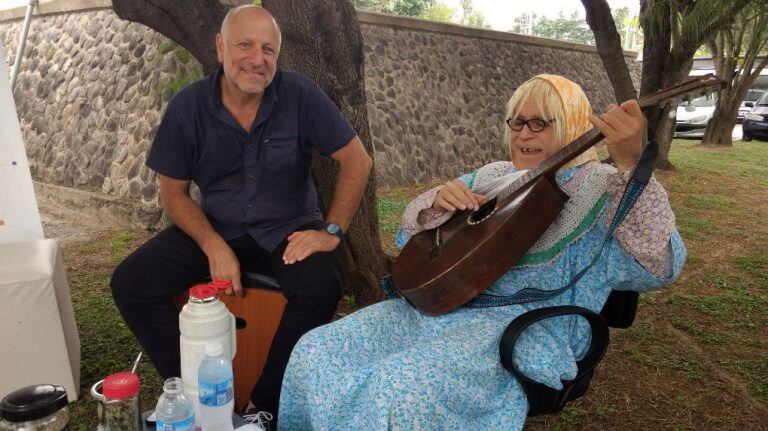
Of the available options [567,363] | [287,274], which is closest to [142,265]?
[287,274]

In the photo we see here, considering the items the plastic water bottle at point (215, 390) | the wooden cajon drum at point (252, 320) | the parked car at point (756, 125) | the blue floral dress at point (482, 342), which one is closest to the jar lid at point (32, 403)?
the plastic water bottle at point (215, 390)

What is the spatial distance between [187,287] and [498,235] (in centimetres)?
146

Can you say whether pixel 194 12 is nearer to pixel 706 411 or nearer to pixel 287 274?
pixel 287 274

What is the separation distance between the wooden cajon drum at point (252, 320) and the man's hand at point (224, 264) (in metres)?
0.06

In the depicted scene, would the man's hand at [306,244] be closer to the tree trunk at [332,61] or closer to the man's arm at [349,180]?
the man's arm at [349,180]

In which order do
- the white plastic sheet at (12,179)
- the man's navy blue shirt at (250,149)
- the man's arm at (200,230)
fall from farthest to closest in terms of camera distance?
the white plastic sheet at (12,179)
the man's navy blue shirt at (250,149)
the man's arm at (200,230)

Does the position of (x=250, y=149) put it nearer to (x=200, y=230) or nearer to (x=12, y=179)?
(x=200, y=230)

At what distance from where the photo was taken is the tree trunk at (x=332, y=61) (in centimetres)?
335

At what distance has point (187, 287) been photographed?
2.64 metres

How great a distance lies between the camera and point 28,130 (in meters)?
8.77

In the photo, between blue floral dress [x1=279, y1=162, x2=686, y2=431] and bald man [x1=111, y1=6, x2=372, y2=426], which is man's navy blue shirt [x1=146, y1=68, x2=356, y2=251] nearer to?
A: bald man [x1=111, y1=6, x2=372, y2=426]

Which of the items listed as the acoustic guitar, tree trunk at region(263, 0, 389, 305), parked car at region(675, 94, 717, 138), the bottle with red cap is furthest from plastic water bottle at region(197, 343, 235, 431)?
parked car at region(675, 94, 717, 138)

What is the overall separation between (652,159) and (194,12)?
2.54 meters

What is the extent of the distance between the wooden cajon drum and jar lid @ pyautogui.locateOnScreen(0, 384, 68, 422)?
1.13 metres
